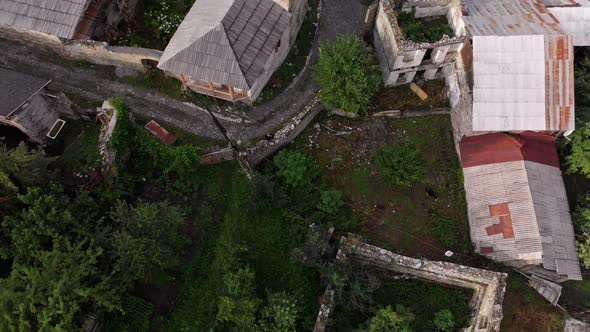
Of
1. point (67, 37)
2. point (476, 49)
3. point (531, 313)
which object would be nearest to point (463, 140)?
point (476, 49)

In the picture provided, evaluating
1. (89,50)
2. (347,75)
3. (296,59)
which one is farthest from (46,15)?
(347,75)

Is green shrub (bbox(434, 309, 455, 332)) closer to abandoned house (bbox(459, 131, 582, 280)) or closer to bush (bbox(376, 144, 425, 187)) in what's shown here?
abandoned house (bbox(459, 131, 582, 280))

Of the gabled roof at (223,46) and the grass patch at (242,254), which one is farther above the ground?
the gabled roof at (223,46)

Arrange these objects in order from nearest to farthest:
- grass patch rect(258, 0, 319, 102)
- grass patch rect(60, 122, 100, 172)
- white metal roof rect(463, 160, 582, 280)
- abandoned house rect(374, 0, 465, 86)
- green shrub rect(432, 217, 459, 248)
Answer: white metal roof rect(463, 160, 582, 280) < grass patch rect(60, 122, 100, 172) < green shrub rect(432, 217, 459, 248) < abandoned house rect(374, 0, 465, 86) < grass patch rect(258, 0, 319, 102)

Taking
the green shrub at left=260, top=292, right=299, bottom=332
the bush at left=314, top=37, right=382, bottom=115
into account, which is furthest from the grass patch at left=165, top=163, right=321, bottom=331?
the bush at left=314, top=37, right=382, bottom=115

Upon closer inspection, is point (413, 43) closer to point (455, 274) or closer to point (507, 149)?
point (507, 149)

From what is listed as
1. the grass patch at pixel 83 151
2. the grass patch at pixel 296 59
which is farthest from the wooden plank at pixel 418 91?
the grass patch at pixel 83 151

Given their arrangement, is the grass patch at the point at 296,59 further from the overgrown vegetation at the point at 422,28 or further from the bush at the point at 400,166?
the bush at the point at 400,166
